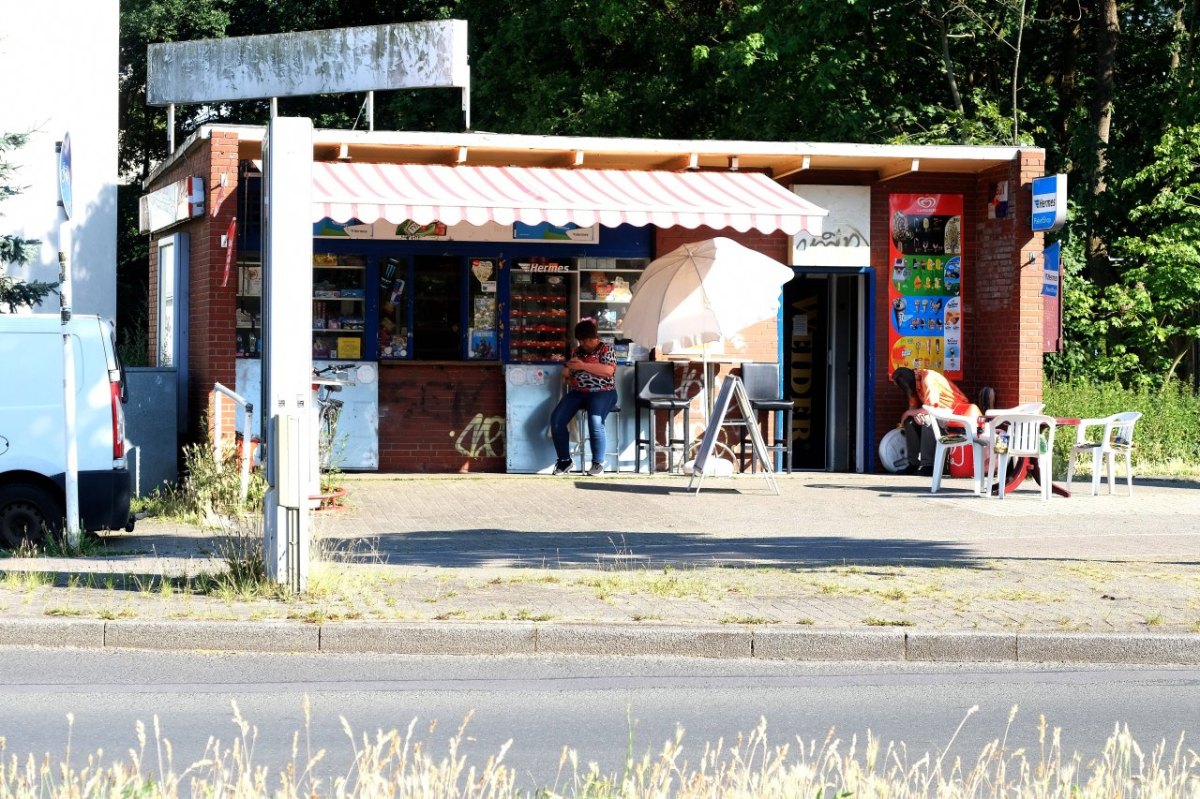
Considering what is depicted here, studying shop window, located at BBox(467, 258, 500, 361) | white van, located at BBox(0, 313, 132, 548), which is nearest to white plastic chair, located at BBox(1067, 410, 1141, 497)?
shop window, located at BBox(467, 258, 500, 361)

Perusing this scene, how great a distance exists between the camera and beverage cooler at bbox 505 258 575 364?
710 inches

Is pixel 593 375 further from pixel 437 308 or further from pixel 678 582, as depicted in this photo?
pixel 678 582

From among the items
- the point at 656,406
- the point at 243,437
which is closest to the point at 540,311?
the point at 656,406

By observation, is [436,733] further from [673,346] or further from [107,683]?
[673,346]

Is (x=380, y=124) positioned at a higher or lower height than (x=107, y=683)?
higher

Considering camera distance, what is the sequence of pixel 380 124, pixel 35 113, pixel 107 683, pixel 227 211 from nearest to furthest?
pixel 107 683 → pixel 227 211 → pixel 35 113 → pixel 380 124

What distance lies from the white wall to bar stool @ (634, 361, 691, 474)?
13.0 m

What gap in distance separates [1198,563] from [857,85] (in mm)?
18265

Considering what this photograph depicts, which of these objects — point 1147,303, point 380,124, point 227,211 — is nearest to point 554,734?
point 227,211

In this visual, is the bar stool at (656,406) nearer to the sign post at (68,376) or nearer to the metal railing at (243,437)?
the metal railing at (243,437)

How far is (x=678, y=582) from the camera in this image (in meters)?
9.74

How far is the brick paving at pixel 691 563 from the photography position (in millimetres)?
8695

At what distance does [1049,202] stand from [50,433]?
11144 mm

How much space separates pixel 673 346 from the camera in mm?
17297
